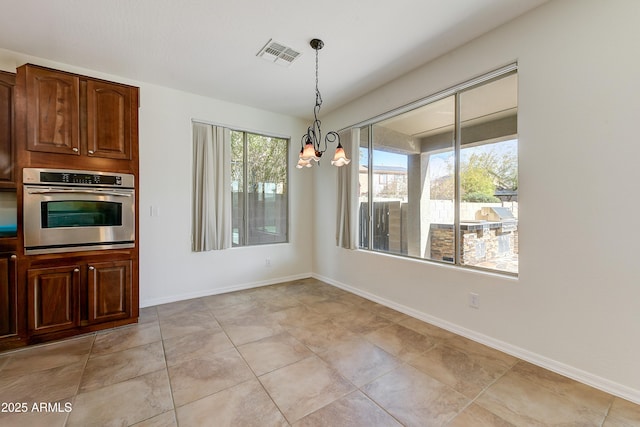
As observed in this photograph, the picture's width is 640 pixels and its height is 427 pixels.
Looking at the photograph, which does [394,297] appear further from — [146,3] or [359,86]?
[146,3]

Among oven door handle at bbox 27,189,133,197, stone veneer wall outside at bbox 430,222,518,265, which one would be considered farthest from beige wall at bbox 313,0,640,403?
oven door handle at bbox 27,189,133,197

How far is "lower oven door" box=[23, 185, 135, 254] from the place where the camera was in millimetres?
2537

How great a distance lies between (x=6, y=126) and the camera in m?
2.59

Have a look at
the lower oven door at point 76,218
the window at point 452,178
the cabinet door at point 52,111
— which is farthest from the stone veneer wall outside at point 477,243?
the cabinet door at point 52,111

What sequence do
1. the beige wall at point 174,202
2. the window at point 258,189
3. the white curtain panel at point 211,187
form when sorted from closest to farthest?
the beige wall at point 174,202 → the white curtain panel at point 211,187 → the window at point 258,189

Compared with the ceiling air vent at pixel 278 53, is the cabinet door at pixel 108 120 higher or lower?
lower

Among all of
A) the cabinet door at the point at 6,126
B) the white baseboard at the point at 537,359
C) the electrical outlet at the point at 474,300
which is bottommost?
the white baseboard at the point at 537,359

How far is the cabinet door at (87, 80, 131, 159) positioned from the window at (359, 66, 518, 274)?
305 centimetres

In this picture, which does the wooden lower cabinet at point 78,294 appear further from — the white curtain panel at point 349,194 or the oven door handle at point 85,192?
the white curtain panel at point 349,194

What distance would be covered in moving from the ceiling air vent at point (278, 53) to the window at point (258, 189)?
1.68 metres

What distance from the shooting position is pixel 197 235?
3.97 metres

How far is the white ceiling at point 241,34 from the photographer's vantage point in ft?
7.33

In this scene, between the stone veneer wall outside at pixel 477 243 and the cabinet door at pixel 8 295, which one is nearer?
the cabinet door at pixel 8 295

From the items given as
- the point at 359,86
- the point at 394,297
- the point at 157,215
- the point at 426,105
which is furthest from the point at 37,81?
the point at 394,297
